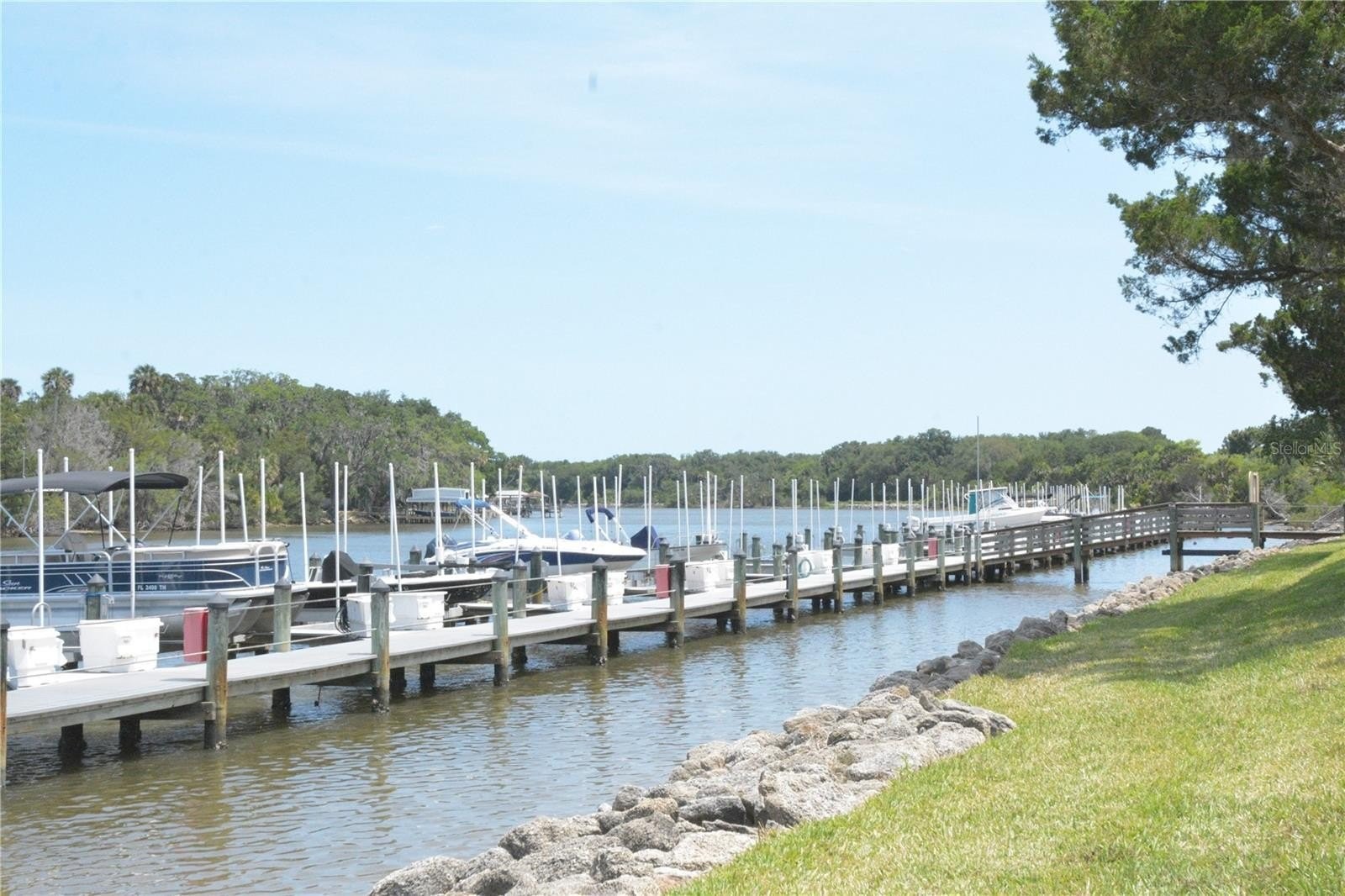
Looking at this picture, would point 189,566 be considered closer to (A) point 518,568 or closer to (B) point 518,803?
(A) point 518,568

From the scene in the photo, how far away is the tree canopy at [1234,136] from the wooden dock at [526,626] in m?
11.5

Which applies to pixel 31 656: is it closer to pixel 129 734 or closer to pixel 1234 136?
pixel 129 734

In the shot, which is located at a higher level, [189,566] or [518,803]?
[189,566]

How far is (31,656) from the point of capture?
55.9ft

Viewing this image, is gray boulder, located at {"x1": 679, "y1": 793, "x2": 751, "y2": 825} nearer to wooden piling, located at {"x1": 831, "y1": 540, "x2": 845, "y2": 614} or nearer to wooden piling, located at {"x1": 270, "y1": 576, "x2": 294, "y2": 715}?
wooden piling, located at {"x1": 270, "y1": 576, "x2": 294, "y2": 715}

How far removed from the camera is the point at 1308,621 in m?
16.9

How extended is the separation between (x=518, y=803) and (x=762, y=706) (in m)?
6.92

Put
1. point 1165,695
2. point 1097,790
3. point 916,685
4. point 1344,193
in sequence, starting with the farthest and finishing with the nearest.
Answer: point 1344,193 < point 916,685 < point 1165,695 < point 1097,790

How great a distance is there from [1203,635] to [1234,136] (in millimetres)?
7292

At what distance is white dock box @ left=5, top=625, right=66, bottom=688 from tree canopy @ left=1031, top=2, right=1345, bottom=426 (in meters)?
15.8

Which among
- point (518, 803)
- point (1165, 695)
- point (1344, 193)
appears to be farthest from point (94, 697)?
point (1344, 193)

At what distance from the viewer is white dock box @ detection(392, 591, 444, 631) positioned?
23.1m

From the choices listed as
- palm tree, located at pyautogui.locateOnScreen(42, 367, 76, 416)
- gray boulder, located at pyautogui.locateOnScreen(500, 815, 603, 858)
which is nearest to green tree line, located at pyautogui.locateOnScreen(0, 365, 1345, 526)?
palm tree, located at pyautogui.locateOnScreen(42, 367, 76, 416)

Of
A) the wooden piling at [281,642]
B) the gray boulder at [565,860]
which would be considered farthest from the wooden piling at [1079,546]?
the gray boulder at [565,860]
